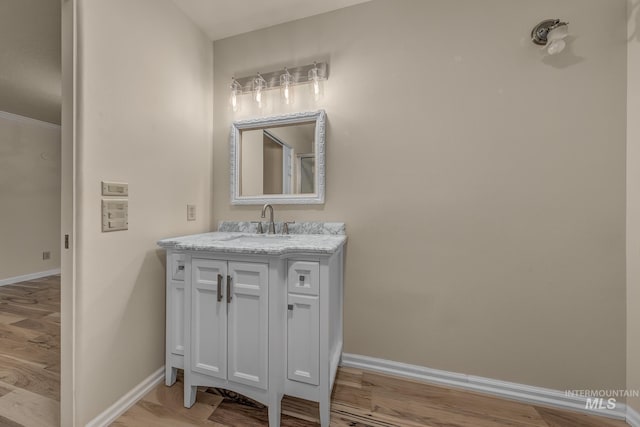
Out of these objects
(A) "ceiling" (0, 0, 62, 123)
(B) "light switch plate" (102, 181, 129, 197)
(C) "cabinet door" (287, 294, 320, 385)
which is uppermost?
(A) "ceiling" (0, 0, 62, 123)

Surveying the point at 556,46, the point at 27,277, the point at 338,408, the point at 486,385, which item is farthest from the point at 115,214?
the point at 27,277

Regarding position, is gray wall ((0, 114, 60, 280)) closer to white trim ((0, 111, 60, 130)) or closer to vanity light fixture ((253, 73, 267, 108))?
white trim ((0, 111, 60, 130))

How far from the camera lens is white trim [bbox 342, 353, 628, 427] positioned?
1.29 m

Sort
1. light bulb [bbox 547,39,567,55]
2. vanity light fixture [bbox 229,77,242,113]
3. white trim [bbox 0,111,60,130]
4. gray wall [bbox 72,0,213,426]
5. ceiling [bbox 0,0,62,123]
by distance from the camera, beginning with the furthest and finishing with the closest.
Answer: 1. white trim [bbox 0,111,60,130]
2. vanity light fixture [bbox 229,77,242,113]
3. ceiling [bbox 0,0,62,123]
4. light bulb [bbox 547,39,567,55]
5. gray wall [bbox 72,0,213,426]

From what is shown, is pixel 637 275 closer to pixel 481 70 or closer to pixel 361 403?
pixel 481 70

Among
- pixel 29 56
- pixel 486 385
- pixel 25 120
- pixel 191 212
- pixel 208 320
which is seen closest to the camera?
pixel 208 320

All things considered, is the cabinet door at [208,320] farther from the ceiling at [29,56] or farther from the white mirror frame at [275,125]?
the ceiling at [29,56]

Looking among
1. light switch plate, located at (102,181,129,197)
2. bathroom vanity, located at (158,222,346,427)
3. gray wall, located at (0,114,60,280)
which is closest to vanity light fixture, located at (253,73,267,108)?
light switch plate, located at (102,181,129,197)

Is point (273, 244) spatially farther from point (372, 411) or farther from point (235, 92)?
point (235, 92)

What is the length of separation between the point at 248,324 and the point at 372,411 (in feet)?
2.64

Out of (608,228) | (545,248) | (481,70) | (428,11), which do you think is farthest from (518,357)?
(428,11)

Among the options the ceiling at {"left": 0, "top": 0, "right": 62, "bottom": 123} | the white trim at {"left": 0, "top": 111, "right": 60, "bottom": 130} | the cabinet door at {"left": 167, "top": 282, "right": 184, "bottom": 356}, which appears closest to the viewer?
the cabinet door at {"left": 167, "top": 282, "right": 184, "bottom": 356}

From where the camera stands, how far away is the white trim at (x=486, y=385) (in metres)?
1.29

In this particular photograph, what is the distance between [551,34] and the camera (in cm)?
127
